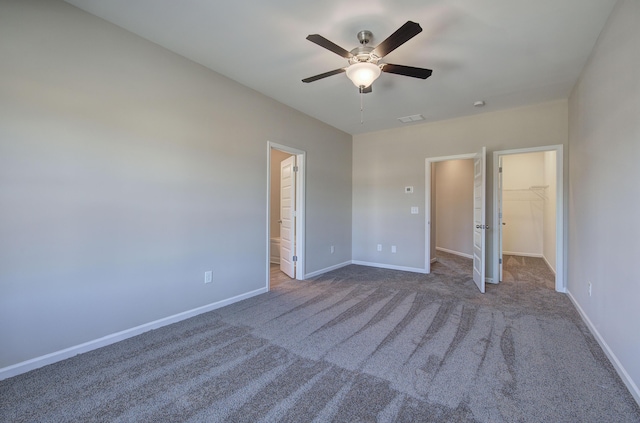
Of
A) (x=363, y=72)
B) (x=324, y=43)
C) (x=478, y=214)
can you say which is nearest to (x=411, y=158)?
(x=478, y=214)

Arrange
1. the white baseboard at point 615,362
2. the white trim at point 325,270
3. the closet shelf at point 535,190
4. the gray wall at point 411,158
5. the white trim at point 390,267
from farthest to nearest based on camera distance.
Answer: the closet shelf at point 535,190, the white trim at point 390,267, the white trim at point 325,270, the gray wall at point 411,158, the white baseboard at point 615,362

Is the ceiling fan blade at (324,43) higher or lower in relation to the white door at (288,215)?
higher

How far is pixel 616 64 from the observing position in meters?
2.05

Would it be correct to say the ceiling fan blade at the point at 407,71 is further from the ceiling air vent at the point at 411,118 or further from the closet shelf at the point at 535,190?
the closet shelf at the point at 535,190

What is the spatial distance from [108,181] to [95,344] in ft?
4.42

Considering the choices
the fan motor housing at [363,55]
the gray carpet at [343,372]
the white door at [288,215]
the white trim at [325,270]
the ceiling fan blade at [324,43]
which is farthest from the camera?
the white trim at [325,270]

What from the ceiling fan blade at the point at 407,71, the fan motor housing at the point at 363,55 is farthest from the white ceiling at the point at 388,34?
the ceiling fan blade at the point at 407,71

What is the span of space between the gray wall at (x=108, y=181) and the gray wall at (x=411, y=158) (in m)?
2.69

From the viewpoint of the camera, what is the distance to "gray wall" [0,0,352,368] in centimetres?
193

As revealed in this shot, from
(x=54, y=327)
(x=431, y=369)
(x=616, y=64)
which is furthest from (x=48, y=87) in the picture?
(x=616, y=64)

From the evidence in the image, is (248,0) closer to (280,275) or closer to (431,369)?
(431,369)

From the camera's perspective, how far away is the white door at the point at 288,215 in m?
4.45

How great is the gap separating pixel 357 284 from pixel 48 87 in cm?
393

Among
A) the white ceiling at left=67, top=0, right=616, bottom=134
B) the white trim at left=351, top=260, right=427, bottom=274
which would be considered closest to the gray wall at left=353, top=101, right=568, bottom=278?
the white trim at left=351, top=260, right=427, bottom=274
